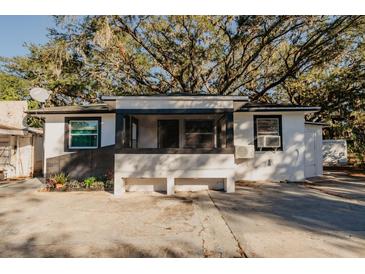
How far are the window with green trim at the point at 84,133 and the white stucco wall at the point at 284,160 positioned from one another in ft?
21.0

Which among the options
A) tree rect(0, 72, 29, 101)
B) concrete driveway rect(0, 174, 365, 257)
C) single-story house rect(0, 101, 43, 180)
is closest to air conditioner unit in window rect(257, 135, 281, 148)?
concrete driveway rect(0, 174, 365, 257)

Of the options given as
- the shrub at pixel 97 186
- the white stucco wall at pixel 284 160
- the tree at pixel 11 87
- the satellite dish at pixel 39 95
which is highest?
the tree at pixel 11 87

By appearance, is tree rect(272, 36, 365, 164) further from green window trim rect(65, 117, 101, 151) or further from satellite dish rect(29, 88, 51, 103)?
satellite dish rect(29, 88, 51, 103)

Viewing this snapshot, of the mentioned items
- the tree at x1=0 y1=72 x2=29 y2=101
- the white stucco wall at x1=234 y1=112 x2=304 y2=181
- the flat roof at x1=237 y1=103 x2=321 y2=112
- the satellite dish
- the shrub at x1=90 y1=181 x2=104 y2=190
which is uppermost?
the tree at x1=0 y1=72 x2=29 y2=101

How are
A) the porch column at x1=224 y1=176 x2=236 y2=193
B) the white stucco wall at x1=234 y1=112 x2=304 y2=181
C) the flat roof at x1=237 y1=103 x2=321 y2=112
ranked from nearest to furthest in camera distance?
the porch column at x1=224 y1=176 x2=236 y2=193 < the flat roof at x1=237 y1=103 x2=321 y2=112 < the white stucco wall at x1=234 y1=112 x2=304 y2=181

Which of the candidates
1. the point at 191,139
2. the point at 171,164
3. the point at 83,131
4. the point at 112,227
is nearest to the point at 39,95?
the point at 83,131

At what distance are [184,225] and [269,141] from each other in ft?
21.8

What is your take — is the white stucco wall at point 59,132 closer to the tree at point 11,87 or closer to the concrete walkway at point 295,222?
the concrete walkway at point 295,222

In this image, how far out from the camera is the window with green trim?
11.0 metres

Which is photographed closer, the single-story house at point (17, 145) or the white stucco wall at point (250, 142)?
the white stucco wall at point (250, 142)

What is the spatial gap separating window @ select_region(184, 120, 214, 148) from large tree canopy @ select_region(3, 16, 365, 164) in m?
5.24

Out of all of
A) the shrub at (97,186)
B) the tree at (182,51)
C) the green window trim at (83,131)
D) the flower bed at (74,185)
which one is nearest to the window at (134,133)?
the green window trim at (83,131)

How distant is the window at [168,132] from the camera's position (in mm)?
10992

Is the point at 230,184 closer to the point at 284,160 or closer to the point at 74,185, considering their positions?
the point at 284,160
